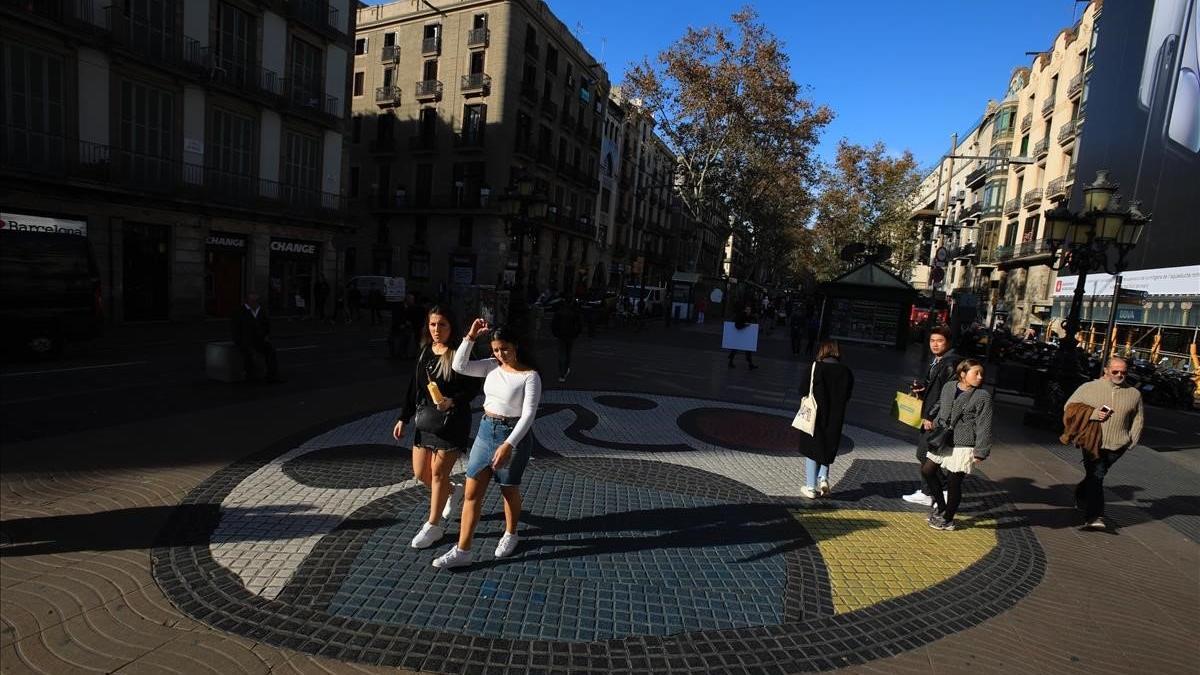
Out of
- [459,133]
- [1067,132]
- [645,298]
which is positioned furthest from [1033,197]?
[459,133]

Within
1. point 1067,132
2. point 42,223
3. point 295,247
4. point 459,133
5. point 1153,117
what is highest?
point 1067,132

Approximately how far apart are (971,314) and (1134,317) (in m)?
5.61

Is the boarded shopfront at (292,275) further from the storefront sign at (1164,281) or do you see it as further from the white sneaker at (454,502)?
the storefront sign at (1164,281)

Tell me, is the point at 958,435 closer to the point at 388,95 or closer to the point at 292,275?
the point at 292,275

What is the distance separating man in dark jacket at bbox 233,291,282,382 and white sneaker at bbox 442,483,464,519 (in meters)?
6.33

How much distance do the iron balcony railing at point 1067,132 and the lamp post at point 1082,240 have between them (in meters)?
29.2

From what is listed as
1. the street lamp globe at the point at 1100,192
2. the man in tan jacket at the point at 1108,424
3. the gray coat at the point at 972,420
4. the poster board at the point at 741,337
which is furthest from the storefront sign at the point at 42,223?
the street lamp globe at the point at 1100,192

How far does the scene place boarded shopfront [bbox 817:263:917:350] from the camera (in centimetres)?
2127

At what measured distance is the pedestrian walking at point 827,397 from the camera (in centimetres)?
541

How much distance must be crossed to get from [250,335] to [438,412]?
688 cm

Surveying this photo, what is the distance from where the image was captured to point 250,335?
907 centimetres

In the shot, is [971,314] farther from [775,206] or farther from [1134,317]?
[775,206]

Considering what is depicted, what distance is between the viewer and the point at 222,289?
67.7 ft

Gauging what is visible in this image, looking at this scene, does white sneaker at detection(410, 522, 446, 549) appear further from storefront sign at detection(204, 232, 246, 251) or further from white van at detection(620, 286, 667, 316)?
white van at detection(620, 286, 667, 316)
